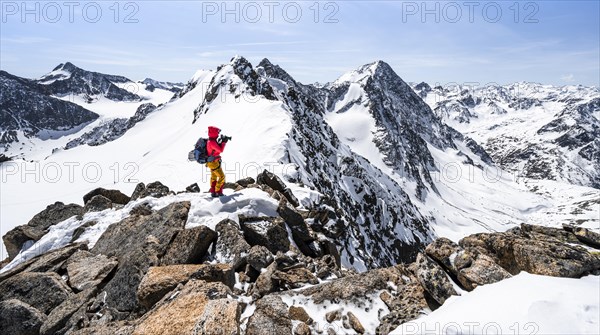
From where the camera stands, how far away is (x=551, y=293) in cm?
632

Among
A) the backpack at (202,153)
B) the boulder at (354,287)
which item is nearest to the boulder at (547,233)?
the boulder at (354,287)

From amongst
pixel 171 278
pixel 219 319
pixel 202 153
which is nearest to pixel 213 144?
pixel 202 153

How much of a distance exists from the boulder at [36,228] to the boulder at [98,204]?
54cm

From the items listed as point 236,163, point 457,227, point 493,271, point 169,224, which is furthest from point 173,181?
point 457,227

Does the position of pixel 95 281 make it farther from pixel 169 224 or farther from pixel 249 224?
pixel 249 224

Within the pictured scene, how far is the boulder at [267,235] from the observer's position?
1196 centimetres

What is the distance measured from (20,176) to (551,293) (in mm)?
61179

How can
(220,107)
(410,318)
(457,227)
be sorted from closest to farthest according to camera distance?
(410,318)
(220,107)
(457,227)

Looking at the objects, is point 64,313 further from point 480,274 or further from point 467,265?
point 480,274

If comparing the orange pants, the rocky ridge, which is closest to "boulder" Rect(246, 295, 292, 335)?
the rocky ridge

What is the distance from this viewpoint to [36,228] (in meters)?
17.4

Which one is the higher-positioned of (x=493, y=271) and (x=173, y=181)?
(x=493, y=271)

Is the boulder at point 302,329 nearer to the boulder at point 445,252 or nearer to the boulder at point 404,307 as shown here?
the boulder at point 404,307

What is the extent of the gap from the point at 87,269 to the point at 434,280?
11.2m
